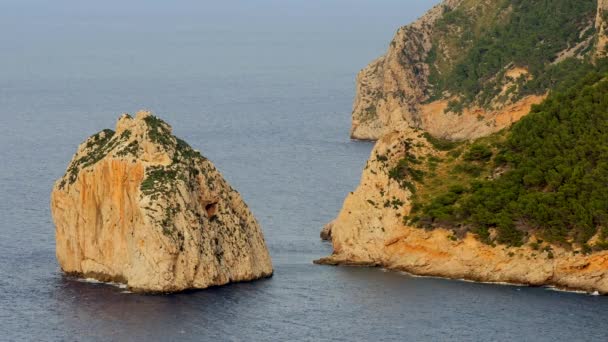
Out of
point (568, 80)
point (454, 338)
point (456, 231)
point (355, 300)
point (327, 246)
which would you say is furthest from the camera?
point (568, 80)

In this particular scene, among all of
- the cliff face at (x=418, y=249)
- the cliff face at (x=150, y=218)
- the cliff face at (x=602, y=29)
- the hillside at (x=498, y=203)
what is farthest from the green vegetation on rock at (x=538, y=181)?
the cliff face at (x=602, y=29)

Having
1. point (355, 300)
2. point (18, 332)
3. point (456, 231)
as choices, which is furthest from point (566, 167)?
point (18, 332)

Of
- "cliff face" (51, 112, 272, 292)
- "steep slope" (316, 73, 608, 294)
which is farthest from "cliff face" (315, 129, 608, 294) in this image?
"cliff face" (51, 112, 272, 292)

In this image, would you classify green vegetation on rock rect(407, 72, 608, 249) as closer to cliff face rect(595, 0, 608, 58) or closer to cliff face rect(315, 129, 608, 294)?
cliff face rect(315, 129, 608, 294)

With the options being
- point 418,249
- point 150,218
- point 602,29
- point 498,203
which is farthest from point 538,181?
point 602,29

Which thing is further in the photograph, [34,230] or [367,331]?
[34,230]

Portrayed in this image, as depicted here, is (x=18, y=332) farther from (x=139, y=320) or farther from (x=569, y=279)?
(x=569, y=279)
